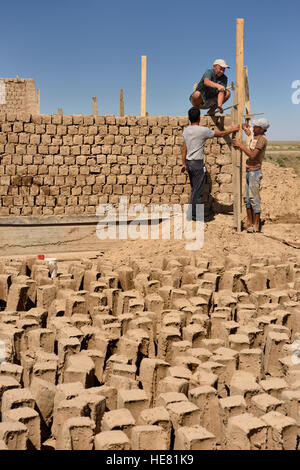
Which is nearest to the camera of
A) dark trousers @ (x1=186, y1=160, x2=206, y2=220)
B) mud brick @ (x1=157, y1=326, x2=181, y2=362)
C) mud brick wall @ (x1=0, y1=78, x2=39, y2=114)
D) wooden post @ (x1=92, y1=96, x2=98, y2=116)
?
mud brick @ (x1=157, y1=326, x2=181, y2=362)

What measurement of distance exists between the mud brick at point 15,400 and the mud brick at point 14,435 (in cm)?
24

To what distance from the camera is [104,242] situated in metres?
8.73

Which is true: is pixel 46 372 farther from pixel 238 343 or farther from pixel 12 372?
pixel 238 343

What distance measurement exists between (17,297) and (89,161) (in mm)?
4012

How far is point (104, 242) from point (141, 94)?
313 cm

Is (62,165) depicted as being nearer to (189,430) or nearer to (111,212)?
(111,212)

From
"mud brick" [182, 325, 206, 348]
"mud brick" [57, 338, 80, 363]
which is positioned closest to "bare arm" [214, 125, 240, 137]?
"mud brick" [182, 325, 206, 348]

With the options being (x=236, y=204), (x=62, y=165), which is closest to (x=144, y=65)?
(x=62, y=165)

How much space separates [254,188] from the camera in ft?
27.4

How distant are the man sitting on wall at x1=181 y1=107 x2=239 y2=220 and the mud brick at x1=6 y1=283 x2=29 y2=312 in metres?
3.72

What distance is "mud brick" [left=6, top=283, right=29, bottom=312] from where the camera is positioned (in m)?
4.97

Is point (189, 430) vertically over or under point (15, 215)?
under

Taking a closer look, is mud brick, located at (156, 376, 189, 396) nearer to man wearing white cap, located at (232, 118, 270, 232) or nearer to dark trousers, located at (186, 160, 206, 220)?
dark trousers, located at (186, 160, 206, 220)
